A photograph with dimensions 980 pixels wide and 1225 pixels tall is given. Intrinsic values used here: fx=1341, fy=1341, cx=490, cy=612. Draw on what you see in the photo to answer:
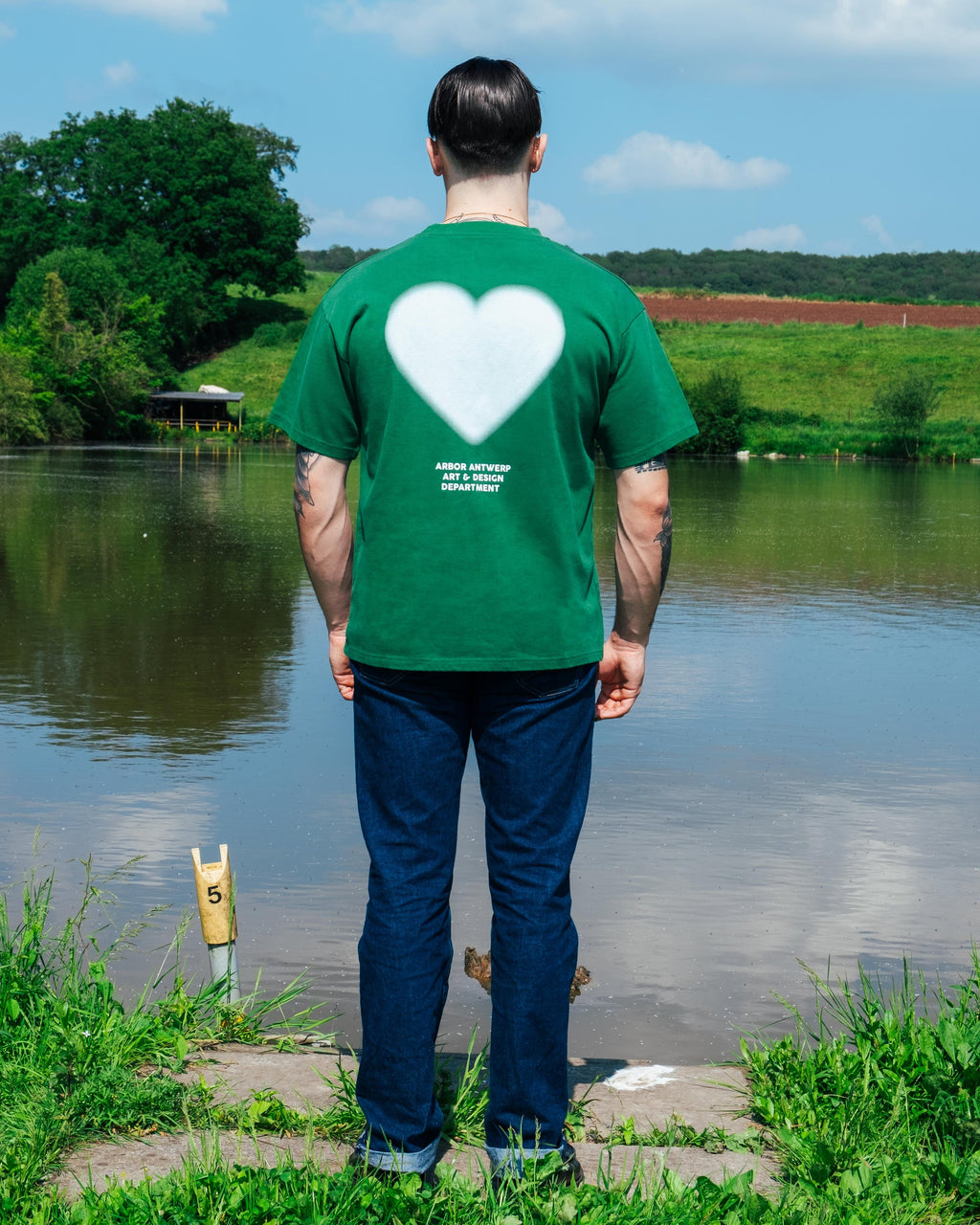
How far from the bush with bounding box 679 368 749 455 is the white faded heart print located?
53.1m

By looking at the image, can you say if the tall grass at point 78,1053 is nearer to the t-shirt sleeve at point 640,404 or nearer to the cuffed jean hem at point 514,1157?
the cuffed jean hem at point 514,1157

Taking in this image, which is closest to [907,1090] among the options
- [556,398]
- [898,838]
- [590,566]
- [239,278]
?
[590,566]

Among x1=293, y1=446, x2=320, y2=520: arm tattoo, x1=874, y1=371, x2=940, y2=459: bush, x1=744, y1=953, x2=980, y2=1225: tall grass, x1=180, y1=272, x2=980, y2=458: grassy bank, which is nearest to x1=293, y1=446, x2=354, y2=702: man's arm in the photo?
x1=293, y1=446, x2=320, y2=520: arm tattoo

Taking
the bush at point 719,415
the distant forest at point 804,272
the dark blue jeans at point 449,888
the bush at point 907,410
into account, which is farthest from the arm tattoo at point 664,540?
the distant forest at point 804,272

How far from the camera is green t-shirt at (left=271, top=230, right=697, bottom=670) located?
247 cm

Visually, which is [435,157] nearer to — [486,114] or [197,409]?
[486,114]

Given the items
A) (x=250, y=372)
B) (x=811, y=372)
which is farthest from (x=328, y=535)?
(x=250, y=372)

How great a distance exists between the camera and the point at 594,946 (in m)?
4.49

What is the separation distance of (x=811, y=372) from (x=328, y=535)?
2757 inches

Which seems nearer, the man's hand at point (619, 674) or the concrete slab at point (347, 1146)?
the concrete slab at point (347, 1146)

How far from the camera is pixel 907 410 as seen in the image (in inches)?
2035

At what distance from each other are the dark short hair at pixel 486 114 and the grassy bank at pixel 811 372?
172 feet

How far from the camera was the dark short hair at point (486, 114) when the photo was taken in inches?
98.4

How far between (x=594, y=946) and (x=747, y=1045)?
88 centimetres
